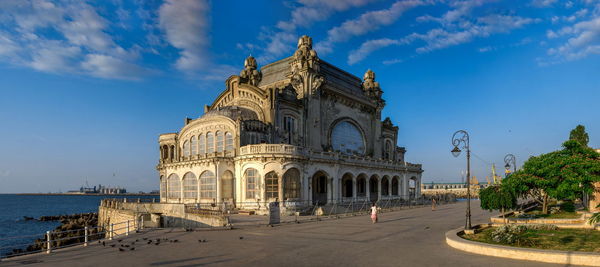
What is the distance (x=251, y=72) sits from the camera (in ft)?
211

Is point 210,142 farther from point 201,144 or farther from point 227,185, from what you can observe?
point 227,185

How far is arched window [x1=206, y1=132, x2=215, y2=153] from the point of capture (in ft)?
165

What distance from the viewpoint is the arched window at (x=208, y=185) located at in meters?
46.0

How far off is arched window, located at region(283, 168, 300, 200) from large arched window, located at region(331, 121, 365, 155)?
17589 millimetres

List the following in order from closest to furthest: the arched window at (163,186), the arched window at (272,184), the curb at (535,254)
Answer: the curb at (535,254)
the arched window at (272,184)
the arched window at (163,186)

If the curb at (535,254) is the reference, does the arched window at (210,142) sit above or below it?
above

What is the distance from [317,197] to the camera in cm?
5256

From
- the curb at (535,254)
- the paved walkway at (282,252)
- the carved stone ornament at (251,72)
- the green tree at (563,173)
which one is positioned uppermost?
the carved stone ornament at (251,72)

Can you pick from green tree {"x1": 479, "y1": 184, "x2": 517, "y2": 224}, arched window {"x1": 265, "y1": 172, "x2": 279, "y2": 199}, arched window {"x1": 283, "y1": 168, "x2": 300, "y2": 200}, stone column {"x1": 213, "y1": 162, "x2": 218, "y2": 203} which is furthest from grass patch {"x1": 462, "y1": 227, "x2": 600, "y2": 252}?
stone column {"x1": 213, "y1": 162, "x2": 218, "y2": 203}

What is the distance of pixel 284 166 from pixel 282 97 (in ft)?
42.9

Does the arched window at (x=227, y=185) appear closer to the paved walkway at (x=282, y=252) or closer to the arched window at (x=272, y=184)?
the arched window at (x=272, y=184)

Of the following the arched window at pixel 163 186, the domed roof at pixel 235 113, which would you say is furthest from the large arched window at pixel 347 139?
the arched window at pixel 163 186

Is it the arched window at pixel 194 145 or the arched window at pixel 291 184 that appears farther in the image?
the arched window at pixel 194 145

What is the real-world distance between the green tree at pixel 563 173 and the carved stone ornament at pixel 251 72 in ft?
138
